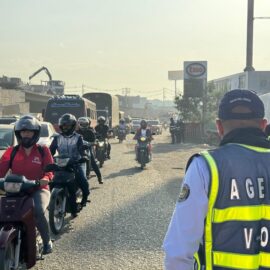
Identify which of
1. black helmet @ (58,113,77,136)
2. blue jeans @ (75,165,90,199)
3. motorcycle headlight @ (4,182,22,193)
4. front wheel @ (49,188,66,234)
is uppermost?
black helmet @ (58,113,77,136)

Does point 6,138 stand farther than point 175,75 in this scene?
No

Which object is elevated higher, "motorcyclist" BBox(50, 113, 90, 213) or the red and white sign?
the red and white sign

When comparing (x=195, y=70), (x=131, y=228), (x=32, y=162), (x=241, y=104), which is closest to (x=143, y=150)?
(x=131, y=228)

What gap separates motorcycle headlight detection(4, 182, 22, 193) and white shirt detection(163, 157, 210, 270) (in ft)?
10.2

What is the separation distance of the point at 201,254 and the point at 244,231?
22 centimetres

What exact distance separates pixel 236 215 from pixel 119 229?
5589mm

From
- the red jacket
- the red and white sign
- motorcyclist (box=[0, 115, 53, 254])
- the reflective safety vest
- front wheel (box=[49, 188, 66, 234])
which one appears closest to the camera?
the reflective safety vest

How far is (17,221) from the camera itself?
15.8ft

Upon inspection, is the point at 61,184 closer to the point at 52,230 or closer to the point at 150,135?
the point at 52,230

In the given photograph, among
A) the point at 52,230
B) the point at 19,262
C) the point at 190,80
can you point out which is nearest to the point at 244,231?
the point at 19,262

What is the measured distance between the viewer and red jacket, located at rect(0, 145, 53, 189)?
5566mm

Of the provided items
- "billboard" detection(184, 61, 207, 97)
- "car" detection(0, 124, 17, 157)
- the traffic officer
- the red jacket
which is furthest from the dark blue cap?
"billboard" detection(184, 61, 207, 97)

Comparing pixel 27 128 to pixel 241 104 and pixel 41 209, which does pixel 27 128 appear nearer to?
pixel 41 209

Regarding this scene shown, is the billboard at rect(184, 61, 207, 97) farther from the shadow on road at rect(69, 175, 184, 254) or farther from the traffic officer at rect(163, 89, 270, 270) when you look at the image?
the traffic officer at rect(163, 89, 270, 270)
